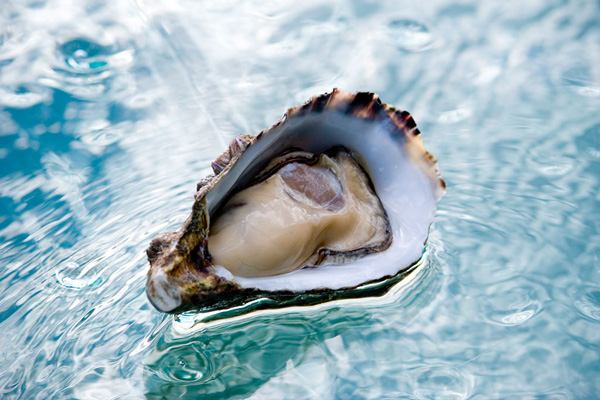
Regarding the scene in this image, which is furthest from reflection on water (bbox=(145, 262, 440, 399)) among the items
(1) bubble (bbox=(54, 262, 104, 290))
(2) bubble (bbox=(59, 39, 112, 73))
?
(2) bubble (bbox=(59, 39, 112, 73))

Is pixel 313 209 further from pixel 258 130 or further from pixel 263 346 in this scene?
pixel 258 130

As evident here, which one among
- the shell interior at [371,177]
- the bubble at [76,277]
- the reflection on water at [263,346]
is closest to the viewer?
the reflection on water at [263,346]

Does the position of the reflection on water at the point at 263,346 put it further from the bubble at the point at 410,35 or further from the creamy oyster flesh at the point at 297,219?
the bubble at the point at 410,35

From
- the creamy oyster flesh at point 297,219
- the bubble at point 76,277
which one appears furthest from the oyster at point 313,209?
the bubble at point 76,277

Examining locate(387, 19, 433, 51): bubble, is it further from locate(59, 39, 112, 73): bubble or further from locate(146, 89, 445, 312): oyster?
locate(59, 39, 112, 73): bubble

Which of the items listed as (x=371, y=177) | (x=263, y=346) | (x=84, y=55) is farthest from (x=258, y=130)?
(x=263, y=346)

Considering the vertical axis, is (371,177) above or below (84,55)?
below

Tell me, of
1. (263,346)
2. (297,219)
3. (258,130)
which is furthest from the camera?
A: (258,130)
